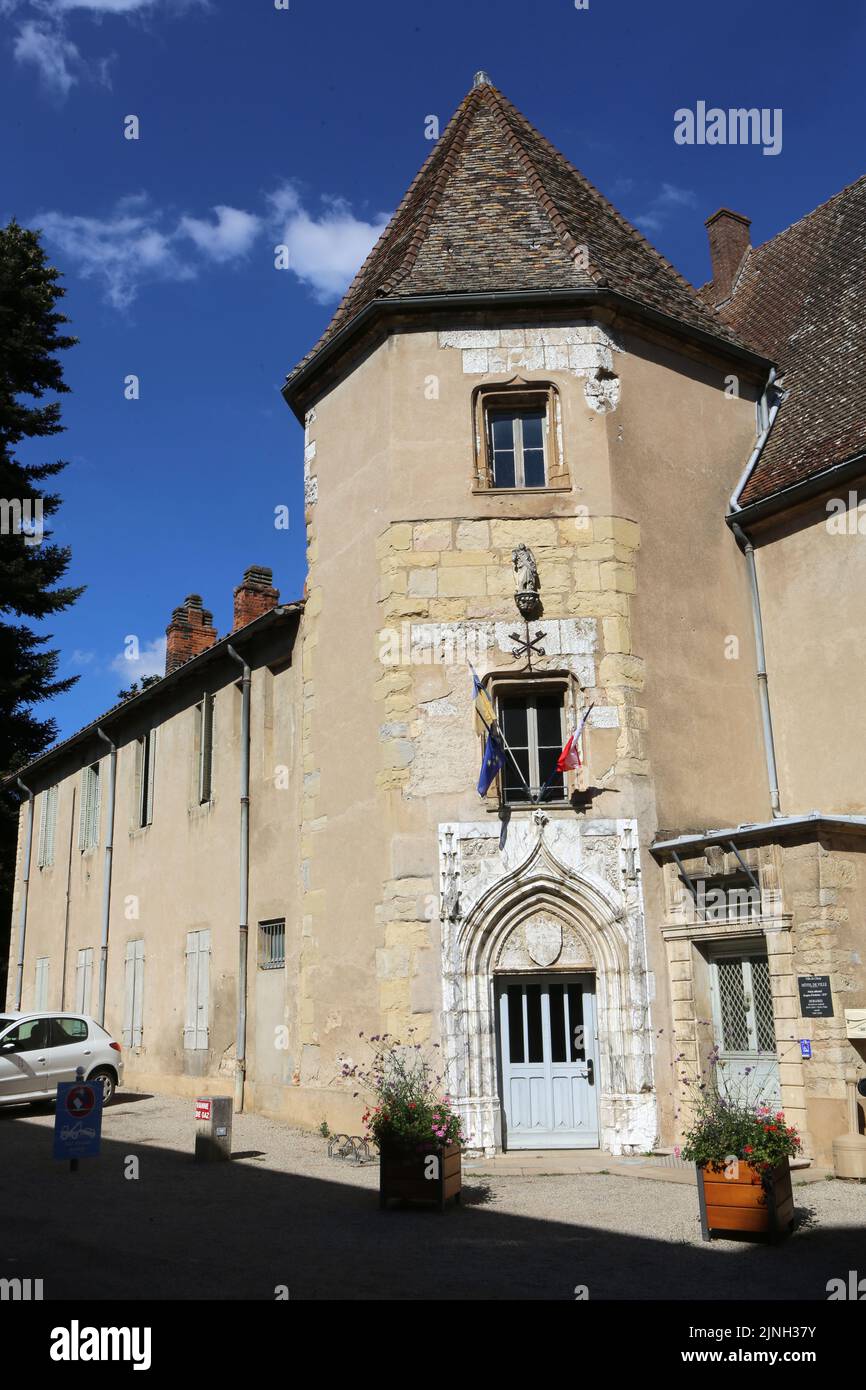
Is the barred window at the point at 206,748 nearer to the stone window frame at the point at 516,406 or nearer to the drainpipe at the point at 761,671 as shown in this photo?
the stone window frame at the point at 516,406

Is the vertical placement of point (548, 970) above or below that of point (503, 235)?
below

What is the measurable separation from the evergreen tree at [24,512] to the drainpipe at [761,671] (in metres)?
17.2

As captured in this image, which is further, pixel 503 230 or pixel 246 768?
pixel 246 768

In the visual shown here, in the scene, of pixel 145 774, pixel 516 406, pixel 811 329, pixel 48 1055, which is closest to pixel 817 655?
pixel 516 406

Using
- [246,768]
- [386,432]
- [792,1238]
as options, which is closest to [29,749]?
[246,768]

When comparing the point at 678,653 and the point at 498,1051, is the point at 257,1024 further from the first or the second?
the point at 678,653

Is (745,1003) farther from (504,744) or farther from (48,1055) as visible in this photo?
(48,1055)

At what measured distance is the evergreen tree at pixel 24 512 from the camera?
2580 cm

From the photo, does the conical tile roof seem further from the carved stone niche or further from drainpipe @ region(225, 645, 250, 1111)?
the carved stone niche

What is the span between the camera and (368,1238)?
775 cm

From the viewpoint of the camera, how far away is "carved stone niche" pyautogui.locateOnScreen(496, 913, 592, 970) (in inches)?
461

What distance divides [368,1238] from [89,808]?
1567 cm

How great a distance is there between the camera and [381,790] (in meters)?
12.3

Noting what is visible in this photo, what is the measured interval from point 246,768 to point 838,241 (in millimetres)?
11205
